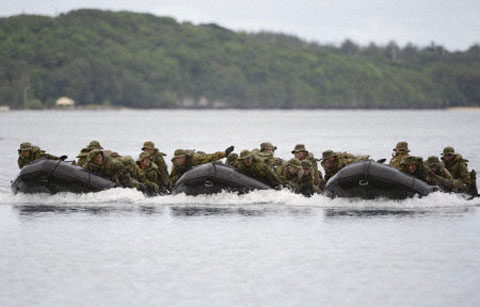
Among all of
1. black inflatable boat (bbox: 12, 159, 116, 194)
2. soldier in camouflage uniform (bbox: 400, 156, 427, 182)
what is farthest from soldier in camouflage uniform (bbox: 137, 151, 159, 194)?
soldier in camouflage uniform (bbox: 400, 156, 427, 182)

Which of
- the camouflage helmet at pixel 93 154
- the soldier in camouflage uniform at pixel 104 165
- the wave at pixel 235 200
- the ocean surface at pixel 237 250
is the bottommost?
the ocean surface at pixel 237 250

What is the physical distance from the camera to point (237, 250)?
754 inches

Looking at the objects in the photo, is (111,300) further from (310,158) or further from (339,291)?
(310,158)

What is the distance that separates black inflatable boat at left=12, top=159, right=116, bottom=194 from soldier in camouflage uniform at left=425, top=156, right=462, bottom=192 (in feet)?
28.1

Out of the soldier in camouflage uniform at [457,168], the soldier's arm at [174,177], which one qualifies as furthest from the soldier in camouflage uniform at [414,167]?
the soldier's arm at [174,177]

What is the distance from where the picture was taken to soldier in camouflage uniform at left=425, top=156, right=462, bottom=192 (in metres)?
25.4

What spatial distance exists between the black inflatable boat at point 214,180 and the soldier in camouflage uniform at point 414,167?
397 centimetres

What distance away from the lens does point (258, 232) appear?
71.1 feet

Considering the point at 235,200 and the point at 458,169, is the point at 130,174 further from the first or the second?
the point at 458,169

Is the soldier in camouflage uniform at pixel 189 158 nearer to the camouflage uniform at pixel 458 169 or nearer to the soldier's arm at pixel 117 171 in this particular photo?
the soldier's arm at pixel 117 171

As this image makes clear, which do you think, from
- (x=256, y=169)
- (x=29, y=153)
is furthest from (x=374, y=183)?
(x=29, y=153)

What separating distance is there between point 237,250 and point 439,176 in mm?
8512

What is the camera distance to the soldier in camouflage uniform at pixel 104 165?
25484mm

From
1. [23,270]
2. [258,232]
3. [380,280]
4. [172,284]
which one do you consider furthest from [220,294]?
[258,232]
